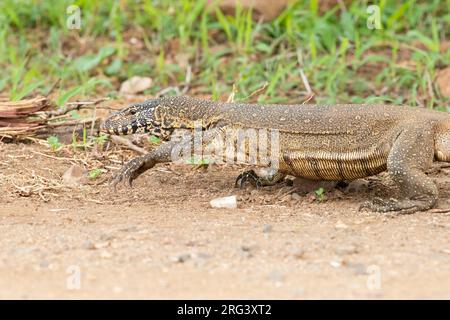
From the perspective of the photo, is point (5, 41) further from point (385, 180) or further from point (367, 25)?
point (385, 180)

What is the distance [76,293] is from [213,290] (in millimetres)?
669

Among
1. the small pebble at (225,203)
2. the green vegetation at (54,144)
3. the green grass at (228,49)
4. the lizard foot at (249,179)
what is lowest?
the small pebble at (225,203)

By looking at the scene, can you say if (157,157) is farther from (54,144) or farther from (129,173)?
(54,144)

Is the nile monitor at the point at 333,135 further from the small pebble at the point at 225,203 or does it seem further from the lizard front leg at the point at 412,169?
the small pebble at the point at 225,203

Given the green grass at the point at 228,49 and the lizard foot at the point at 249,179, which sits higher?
the green grass at the point at 228,49

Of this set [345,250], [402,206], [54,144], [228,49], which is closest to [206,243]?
[345,250]

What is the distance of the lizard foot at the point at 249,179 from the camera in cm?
675

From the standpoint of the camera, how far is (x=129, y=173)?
659 centimetres

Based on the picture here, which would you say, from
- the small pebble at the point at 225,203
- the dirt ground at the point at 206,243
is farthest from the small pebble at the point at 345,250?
the small pebble at the point at 225,203

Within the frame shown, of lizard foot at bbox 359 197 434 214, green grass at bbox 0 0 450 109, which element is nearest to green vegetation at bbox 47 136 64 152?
green grass at bbox 0 0 450 109

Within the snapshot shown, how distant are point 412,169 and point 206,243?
168 centimetres

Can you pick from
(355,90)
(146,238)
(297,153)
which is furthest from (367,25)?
(146,238)

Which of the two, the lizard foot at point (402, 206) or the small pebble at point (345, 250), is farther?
the lizard foot at point (402, 206)

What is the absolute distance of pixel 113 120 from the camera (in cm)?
677
